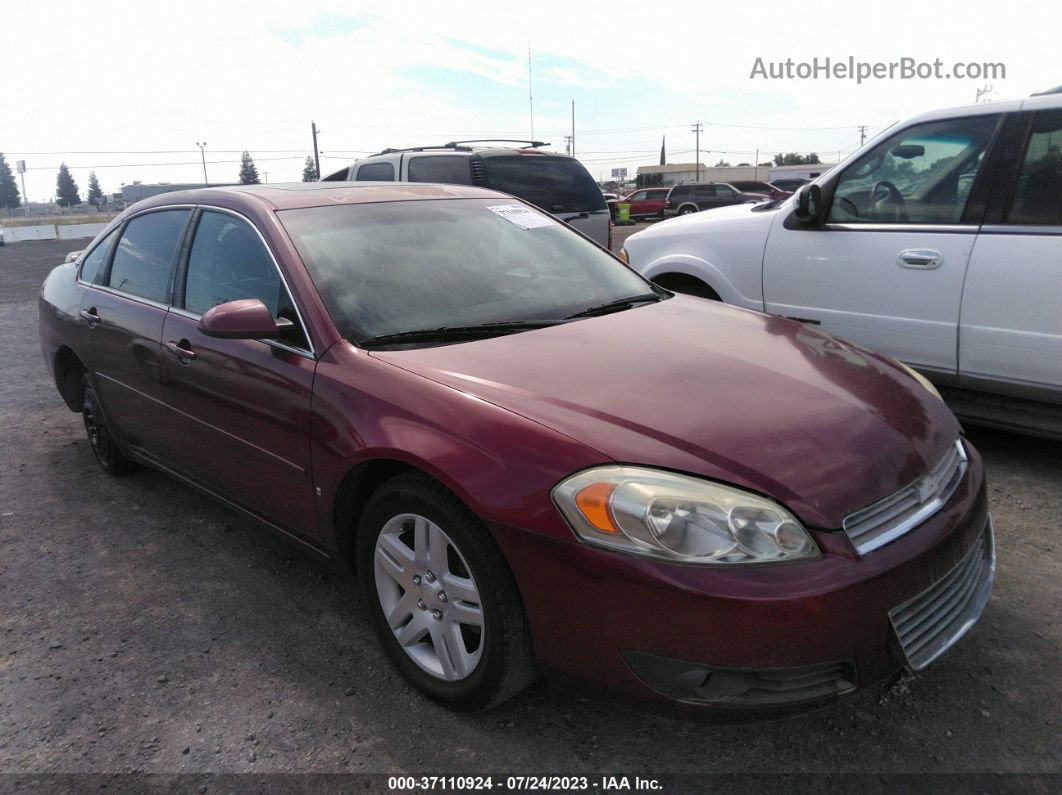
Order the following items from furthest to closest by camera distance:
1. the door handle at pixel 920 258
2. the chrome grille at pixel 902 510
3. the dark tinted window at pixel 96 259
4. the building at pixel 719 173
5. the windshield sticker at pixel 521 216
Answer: the building at pixel 719 173 < the dark tinted window at pixel 96 259 < the door handle at pixel 920 258 < the windshield sticker at pixel 521 216 < the chrome grille at pixel 902 510

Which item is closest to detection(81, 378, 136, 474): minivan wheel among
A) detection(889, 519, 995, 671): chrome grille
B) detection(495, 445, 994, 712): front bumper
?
detection(495, 445, 994, 712): front bumper

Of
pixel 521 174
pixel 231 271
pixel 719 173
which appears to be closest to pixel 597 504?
pixel 231 271

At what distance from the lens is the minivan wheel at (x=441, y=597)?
7.03ft

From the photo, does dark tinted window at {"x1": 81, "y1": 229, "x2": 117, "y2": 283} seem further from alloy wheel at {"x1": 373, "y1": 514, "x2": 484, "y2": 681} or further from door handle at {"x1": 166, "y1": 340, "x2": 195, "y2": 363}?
alloy wheel at {"x1": 373, "y1": 514, "x2": 484, "y2": 681}

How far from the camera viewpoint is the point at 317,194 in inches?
134

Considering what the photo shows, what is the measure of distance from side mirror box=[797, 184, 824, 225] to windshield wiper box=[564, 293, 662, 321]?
5.47 ft

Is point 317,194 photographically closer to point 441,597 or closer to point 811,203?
point 441,597

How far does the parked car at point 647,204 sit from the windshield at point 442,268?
35.9 metres

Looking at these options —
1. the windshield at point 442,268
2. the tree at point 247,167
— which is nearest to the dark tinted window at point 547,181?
the windshield at point 442,268

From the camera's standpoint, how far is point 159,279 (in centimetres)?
365

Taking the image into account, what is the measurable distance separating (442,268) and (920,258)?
2.61 m

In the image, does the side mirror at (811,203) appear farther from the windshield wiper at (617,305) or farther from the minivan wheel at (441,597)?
the minivan wheel at (441,597)

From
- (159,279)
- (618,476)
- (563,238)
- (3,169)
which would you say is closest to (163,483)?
(159,279)

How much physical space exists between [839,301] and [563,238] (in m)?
1.84
